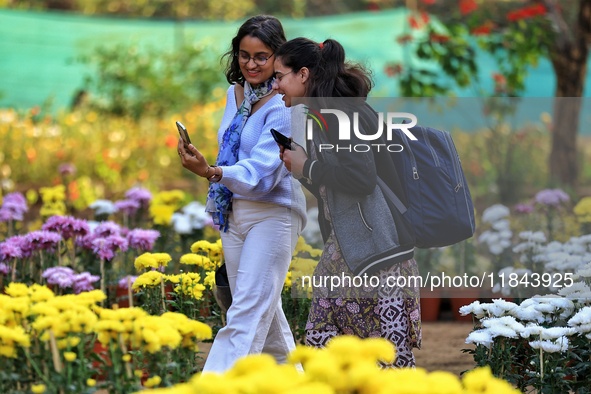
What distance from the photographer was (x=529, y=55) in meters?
9.55

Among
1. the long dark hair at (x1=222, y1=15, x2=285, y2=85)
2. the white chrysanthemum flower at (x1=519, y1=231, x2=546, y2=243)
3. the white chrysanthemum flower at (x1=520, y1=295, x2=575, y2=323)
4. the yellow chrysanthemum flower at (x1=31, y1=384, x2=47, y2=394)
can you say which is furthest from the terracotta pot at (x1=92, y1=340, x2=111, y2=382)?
the white chrysanthemum flower at (x1=519, y1=231, x2=546, y2=243)

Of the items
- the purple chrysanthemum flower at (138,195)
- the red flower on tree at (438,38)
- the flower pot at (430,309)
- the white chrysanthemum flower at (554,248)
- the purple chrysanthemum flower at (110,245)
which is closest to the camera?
the white chrysanthemum flower at (554,248)

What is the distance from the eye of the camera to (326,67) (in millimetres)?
3650

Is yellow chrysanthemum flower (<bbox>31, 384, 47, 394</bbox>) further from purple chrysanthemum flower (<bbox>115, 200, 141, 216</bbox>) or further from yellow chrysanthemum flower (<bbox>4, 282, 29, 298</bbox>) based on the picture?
purple chrysanthemum flower (<bbox>115, 200, 141, 216</bbox>)

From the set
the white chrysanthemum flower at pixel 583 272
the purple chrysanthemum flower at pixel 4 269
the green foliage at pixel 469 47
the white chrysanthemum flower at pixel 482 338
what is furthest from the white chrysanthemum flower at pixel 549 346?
the green foliage at pixel 469 47

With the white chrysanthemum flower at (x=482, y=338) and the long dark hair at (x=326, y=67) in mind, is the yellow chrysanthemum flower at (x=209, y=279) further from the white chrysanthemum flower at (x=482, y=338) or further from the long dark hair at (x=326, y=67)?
the white chrysanthemum flower at (x=482, y=338)

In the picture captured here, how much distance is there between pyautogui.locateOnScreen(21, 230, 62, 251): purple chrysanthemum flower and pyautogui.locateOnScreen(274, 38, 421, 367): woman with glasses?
1.59 meters

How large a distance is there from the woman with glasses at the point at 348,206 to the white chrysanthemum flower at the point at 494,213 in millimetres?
1441

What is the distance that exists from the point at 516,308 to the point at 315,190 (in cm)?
83

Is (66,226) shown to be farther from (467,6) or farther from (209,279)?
(467,6)

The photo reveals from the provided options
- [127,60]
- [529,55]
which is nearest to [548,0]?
[529,55]

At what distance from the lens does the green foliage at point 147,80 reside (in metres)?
12.1

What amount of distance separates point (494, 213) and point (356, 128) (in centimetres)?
171

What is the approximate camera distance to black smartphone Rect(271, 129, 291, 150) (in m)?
3.58
